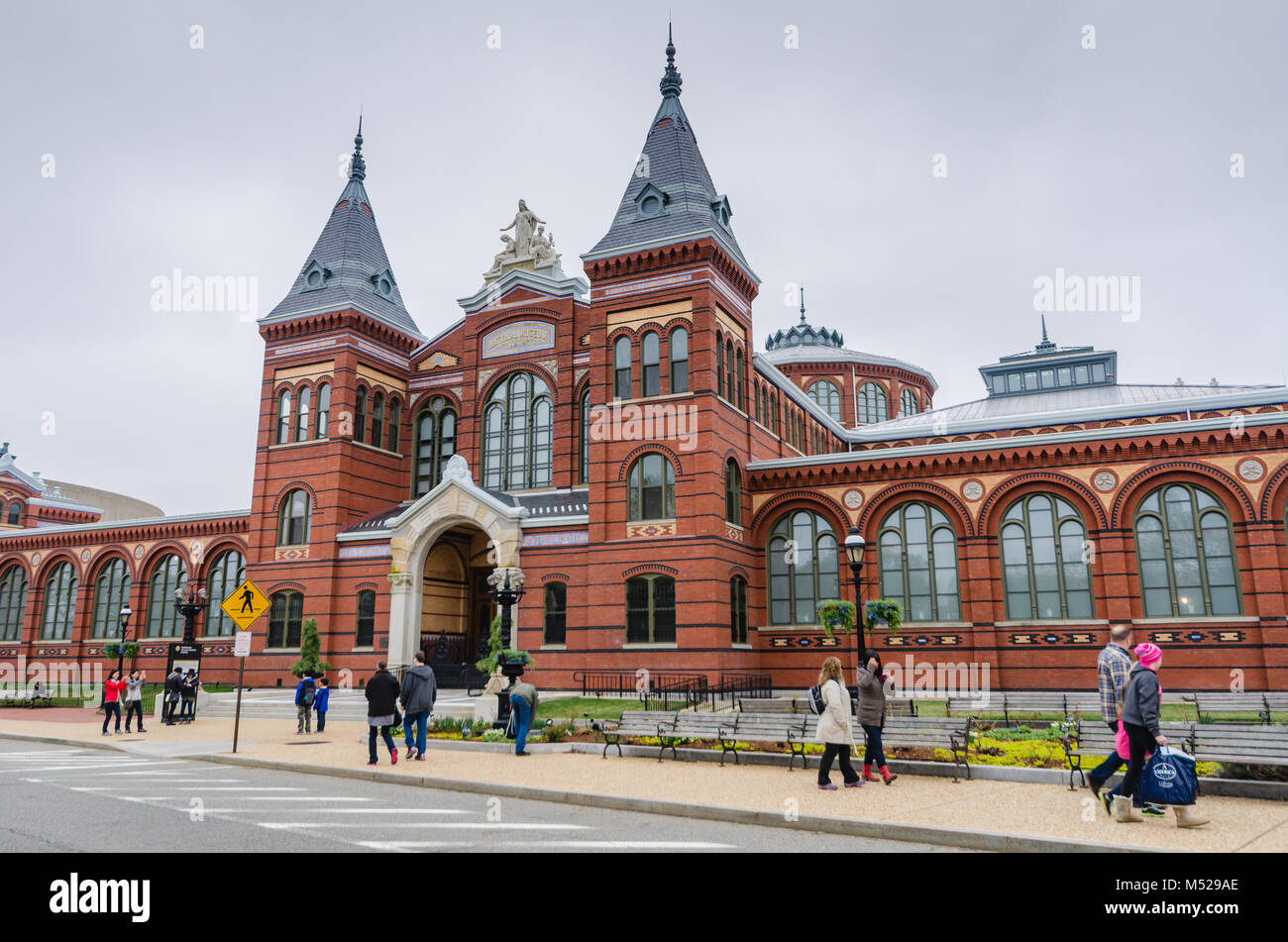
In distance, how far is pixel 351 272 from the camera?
35938mm

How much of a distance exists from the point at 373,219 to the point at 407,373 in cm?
743

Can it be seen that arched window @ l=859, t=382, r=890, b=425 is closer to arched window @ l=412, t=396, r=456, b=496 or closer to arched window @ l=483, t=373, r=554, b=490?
arched window @ l=483, t=373, r=554, b=490

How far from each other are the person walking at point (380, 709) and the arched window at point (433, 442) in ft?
69.8

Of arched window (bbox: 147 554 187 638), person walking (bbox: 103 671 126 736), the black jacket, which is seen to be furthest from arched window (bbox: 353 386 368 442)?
the black jacket

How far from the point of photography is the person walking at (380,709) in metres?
14.9

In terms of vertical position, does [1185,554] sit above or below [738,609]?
above

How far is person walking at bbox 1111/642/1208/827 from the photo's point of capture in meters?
9.12

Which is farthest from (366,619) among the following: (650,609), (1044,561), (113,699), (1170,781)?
(1170,781)

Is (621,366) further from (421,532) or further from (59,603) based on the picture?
(59,603)

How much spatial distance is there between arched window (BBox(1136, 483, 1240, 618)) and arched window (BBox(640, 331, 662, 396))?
49.4 ft

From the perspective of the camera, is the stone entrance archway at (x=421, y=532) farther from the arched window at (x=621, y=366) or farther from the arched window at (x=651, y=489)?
the arched window at (x=621, y=366)

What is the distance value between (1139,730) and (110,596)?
1817 inches
